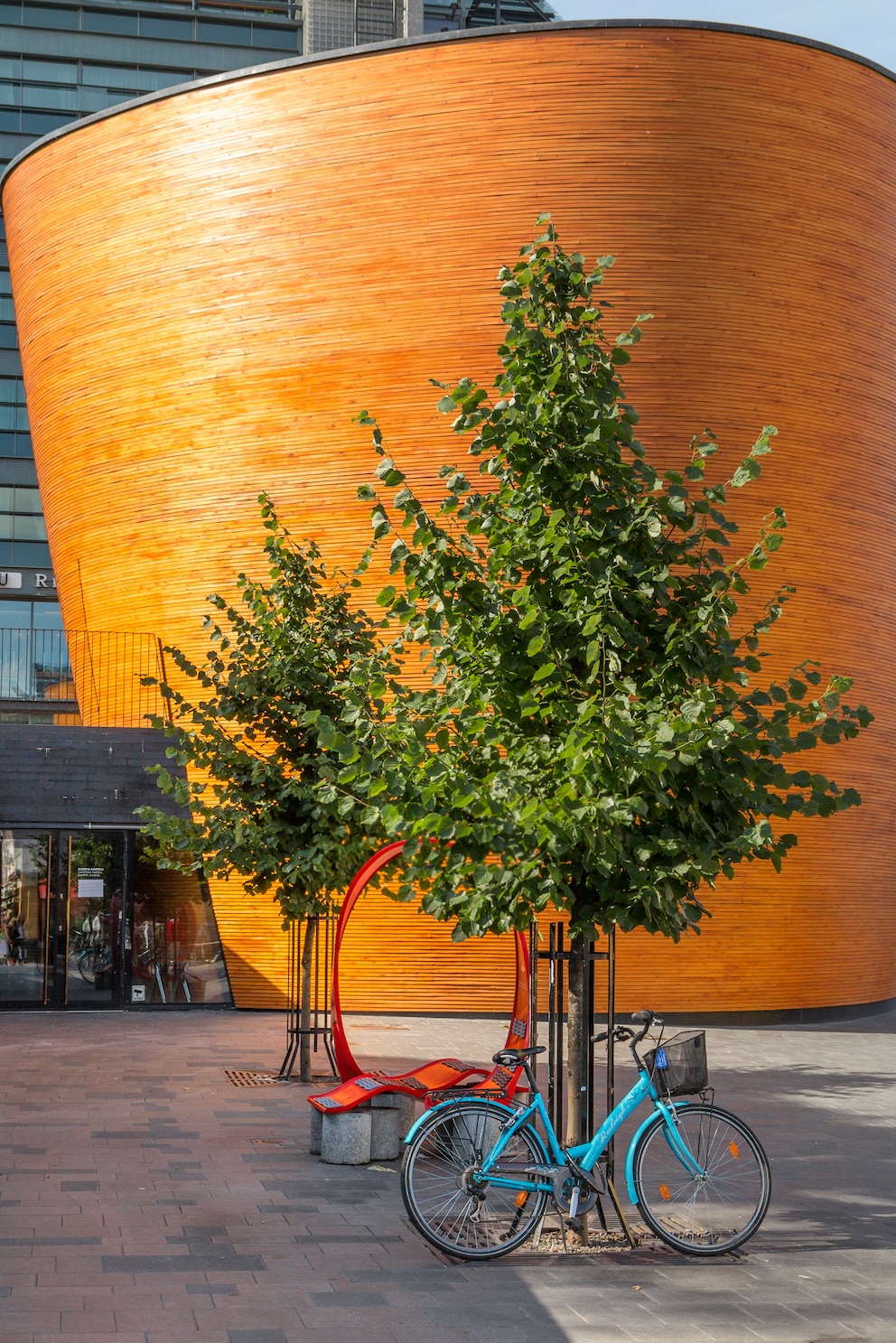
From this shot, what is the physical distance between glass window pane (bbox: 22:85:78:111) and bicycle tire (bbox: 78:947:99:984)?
104 ft

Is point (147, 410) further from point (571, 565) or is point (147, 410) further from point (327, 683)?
point (571, 565)

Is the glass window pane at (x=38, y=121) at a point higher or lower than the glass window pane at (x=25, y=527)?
higher

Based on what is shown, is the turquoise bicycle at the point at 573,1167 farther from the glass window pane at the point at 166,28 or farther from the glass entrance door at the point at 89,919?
the glass window pane at the point at 166,28

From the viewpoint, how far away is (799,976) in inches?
774

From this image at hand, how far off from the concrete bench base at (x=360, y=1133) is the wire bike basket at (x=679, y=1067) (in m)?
3.02

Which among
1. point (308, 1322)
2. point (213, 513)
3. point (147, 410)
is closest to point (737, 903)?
point (213, 513)

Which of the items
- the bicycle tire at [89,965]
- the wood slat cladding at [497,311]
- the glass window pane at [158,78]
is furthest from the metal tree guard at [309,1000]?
the glass window pane at [158,78]

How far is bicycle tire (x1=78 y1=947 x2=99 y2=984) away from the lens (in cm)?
2041

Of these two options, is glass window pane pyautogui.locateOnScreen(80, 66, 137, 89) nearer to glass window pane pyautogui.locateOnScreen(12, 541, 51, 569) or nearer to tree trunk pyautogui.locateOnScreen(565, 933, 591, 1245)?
glass window pane pyautogui.locateOnScreen(12, 541, 51, 569)

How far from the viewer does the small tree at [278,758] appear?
13672 millimetres

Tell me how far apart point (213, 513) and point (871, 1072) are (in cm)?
1120

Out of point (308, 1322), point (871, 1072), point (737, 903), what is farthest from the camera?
point (737, 903)

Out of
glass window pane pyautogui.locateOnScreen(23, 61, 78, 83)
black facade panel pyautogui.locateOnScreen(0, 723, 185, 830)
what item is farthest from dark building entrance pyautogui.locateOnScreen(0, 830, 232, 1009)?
glass window pane pyautogui.locateOnScreen(23, 61, 78, 83)

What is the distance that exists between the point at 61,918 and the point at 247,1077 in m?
7.02
